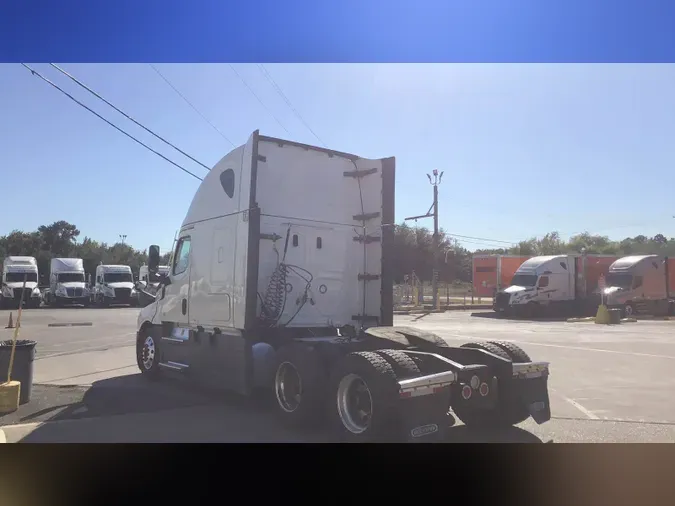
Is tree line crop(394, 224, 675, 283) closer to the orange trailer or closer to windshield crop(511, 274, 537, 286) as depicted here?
the orange trailer

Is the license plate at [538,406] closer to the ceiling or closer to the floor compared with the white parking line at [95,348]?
closer to the ceiling

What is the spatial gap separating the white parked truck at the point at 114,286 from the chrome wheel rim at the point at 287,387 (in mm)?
28883

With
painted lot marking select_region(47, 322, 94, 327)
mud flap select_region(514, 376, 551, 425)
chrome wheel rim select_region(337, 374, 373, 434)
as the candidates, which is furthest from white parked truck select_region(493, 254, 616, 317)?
chrome wheel rim select_region(337, 374, 373, 434)

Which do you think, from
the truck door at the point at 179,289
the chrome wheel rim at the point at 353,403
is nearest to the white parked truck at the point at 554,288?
the truck door at the point at 179,289

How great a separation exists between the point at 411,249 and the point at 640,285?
18.4 meters

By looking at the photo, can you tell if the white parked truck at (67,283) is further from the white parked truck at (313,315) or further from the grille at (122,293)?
the white parked truck at (313,315)

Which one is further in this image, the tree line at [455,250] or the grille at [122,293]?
the tree line at [455,250]

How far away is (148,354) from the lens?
9.66 metres

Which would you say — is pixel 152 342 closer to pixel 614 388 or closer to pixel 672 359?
pixel 614 388

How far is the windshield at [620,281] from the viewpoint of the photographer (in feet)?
92.2

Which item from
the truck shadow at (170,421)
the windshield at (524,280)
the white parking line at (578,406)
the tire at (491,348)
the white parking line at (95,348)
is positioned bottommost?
the truck shadow at (170,421)

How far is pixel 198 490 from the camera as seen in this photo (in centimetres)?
476

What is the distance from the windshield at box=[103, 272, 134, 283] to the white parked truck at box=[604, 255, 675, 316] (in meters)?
27.6

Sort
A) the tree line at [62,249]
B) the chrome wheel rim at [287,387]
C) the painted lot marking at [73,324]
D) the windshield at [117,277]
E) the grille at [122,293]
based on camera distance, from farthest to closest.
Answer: the tree line at [62,249] → the windshield at [117,277] → the grille at [122,293] → the painted lot marking at [73,324] → the chrome wheel rim at [287,387]
